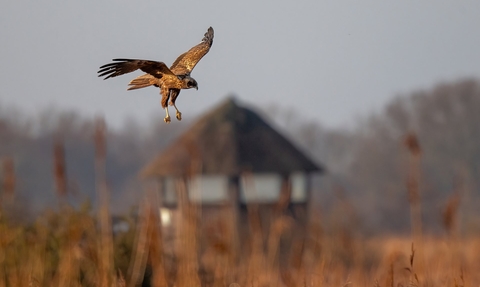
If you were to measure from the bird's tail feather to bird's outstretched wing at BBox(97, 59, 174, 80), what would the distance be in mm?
10

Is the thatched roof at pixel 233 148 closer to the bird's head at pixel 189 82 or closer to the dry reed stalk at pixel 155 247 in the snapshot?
the dry reed stalk at pixel 155 247

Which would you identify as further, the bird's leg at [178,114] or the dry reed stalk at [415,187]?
the dry reed stalk at [415,187]

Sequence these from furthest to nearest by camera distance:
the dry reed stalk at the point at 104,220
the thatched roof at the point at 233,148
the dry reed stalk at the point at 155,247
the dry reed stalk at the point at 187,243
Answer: the thatched roof at the point at 233,148, the dry reed stalk at the point at 187,243, the dry reed stalk at the point at 104,220, the dry reed stalk at the point at 155,247

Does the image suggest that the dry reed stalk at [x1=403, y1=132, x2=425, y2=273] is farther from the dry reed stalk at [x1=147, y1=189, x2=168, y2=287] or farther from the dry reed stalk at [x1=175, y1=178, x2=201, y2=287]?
the dry reed stalk at [x1=147, y1=189, x2=168, y2=287]

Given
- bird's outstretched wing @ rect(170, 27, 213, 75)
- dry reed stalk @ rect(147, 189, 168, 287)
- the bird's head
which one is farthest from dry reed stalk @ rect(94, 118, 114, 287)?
the bird's head

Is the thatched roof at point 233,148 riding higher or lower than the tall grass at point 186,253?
higher

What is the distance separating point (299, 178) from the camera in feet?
85.7

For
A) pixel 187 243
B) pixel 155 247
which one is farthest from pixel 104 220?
pixel 155 247

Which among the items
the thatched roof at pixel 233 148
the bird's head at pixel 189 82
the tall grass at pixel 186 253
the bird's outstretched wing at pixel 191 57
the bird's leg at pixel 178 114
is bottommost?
the tall grass at pixel 186 253

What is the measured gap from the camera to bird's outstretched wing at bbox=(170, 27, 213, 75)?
64.1 inches

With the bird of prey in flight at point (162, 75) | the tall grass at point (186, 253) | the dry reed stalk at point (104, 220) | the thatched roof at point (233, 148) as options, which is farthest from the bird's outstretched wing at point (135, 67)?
the thatched roof at point (233, 148)

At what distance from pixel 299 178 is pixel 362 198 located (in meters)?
25.1

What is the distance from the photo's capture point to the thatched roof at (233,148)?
992 inches

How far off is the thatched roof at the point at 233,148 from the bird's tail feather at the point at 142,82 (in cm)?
2202
